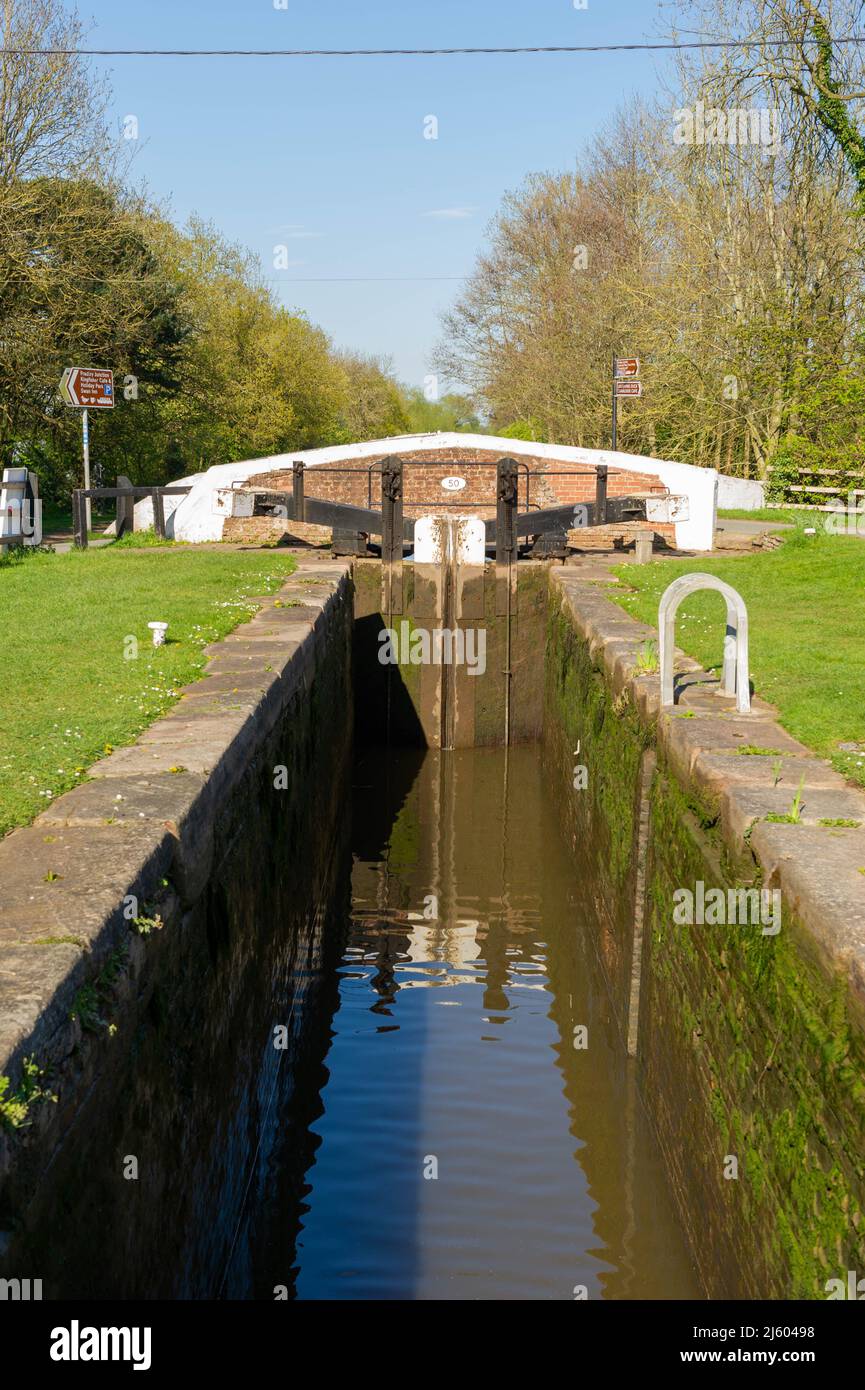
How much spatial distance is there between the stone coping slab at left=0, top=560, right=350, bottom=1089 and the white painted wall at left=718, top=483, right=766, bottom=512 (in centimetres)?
1761

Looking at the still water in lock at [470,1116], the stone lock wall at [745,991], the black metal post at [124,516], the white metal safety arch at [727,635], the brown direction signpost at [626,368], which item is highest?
the brown direction signpost at [626,368]

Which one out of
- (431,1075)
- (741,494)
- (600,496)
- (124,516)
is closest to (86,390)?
(124,516)

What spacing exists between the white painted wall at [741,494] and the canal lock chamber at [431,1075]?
13766mm

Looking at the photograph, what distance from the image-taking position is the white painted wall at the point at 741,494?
2298 centimetres

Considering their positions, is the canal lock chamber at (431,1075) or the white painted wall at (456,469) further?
the white painted wall at (456,469)

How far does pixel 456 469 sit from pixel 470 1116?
1101 centimetres

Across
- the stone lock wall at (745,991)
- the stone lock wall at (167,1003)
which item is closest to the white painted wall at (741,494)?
the stone lock wall at (745,991)

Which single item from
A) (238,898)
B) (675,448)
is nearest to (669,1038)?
(238,898)

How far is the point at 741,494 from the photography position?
2316cm

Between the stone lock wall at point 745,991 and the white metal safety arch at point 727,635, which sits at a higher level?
the white metal safety arch at point 727,635

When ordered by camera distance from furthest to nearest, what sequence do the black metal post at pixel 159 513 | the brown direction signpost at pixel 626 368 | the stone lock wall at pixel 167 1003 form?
1. the brown direction signpost at pixel 626 368
2. the black metal post at pixel 159 513
3. the stone lock wall at pixel 167 1003

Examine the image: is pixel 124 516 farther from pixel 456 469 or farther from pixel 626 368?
pixel 626 368

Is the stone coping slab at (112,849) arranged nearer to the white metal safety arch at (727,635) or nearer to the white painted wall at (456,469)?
the white metal safety arch at (727,635)
